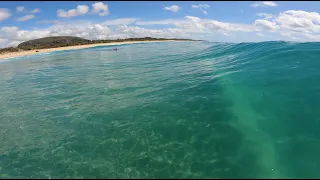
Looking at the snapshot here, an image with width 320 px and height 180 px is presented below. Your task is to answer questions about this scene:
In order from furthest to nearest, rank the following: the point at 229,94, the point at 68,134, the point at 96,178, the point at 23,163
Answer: the point at 229,94 < the point at 68,134 < the point at 23,163 < the point at 96,178

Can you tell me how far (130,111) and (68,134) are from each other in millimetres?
3112

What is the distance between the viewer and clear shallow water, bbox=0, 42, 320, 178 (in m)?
8.28

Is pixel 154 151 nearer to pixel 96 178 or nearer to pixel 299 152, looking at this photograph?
pixel 96 178

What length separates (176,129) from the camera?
10.4 metres

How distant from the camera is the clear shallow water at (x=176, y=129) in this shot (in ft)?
27.2

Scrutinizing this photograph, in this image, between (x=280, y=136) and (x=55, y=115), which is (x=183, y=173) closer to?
(x=280, y=136)

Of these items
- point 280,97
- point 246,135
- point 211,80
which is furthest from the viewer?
point 211,80

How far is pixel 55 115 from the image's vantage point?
13.3 metres

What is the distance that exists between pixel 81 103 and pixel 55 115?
1.89 meters

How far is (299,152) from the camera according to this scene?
9.05 metres

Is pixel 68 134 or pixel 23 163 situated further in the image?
pixel 68 134

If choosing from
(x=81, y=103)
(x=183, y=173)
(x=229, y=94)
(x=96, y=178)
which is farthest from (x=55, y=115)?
(x=229, y=94)

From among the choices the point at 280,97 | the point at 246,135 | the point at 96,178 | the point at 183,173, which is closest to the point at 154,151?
the point at 183,173

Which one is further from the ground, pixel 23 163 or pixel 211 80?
pixel 211 80
